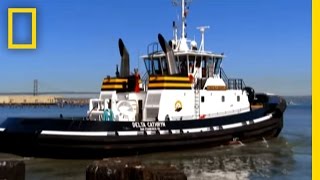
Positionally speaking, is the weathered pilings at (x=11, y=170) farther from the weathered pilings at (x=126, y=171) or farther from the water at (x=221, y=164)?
the water at (x=221, y=164)

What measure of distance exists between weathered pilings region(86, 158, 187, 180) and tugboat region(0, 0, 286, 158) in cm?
932

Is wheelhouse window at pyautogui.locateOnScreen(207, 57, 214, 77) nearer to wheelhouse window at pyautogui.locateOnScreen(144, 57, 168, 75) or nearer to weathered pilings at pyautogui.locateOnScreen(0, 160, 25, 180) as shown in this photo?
wheelhouse window at pyautogui.locateOnScreen(144, 57, 168, 75)

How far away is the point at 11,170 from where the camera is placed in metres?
4.05

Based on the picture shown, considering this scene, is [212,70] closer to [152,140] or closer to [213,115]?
[213,115]

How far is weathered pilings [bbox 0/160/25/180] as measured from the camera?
13.2ft

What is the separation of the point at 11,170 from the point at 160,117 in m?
11.0

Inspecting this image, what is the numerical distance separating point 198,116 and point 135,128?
3390 mm

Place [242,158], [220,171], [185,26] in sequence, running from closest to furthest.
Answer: [220,171] → [242,158] → [185,26]

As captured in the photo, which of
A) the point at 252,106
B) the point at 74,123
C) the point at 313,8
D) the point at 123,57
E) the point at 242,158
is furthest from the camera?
the point at 252,106

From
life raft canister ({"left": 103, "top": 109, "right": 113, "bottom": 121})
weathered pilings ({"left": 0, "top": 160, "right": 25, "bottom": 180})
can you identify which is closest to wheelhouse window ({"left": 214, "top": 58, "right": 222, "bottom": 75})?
life raft canister ({"left": 103, "top": 109, "right": 113, "bottom": 121})

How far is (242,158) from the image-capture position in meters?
14.3

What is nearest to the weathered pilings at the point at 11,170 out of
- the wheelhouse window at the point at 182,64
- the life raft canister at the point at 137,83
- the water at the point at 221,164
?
the water at the point at 221,164

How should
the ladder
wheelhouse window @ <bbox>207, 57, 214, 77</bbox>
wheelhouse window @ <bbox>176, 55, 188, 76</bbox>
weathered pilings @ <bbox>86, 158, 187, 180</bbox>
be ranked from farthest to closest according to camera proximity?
wheelhouse window @ <bbox>207, 57, 214, 77</bbox> → wheelhouse window @ <bbox>176, 55, 188, 76</bbox> → the ladder → weathered pilings @ <bbox>86, 158, 187, 180</bbox>

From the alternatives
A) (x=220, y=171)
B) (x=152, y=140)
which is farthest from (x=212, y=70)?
(x=220, y=171)
